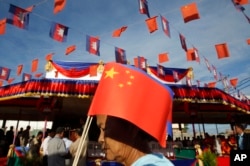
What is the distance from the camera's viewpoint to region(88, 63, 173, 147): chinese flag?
1313 millimetres

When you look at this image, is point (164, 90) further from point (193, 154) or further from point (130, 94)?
point (193, 154)

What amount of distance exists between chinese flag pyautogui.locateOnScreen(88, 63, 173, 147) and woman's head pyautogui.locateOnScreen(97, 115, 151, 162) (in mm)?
78

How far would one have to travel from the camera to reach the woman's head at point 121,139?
131 cm

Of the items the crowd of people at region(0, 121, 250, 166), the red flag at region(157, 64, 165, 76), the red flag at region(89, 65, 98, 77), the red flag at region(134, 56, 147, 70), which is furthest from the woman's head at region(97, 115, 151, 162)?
the red flag at region(134, 56, 147, 70)

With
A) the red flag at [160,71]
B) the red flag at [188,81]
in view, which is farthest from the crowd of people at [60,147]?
the red flag at [160,71]

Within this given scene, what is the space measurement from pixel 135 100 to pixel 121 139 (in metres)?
0.23

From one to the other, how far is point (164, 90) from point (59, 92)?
748cm

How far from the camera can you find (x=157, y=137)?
1.30 meters

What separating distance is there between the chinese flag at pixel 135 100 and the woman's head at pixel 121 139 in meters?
0.08

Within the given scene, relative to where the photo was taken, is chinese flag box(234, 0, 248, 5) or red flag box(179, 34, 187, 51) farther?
red flag box(179, 34, 187, 51)

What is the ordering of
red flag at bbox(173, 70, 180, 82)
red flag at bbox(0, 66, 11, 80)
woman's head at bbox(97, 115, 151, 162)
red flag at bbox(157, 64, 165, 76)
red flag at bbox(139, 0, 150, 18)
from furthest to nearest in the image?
red flag at bbox(0, 66, 11, 80), red flag at bbox(173, 70, 180, 82), red flag at bbox(157, 64, 165, 76), red flag at bbox(139, 0, 150, 18), woman's head at bbox(97, 115, 151, 162)

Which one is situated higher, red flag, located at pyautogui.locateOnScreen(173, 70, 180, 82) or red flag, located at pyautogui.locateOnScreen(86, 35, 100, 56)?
red flag, located at pyautogui.locateOnScreen(86, 35, 100, 56)

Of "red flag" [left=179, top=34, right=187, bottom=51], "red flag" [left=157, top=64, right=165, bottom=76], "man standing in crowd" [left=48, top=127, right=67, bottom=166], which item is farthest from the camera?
"red flag" [left=157, top=64, right=165, bottom=76]

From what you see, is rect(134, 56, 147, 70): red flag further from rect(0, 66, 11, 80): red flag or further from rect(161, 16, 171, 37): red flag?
rect(0, 66, 11, 80): red flag
